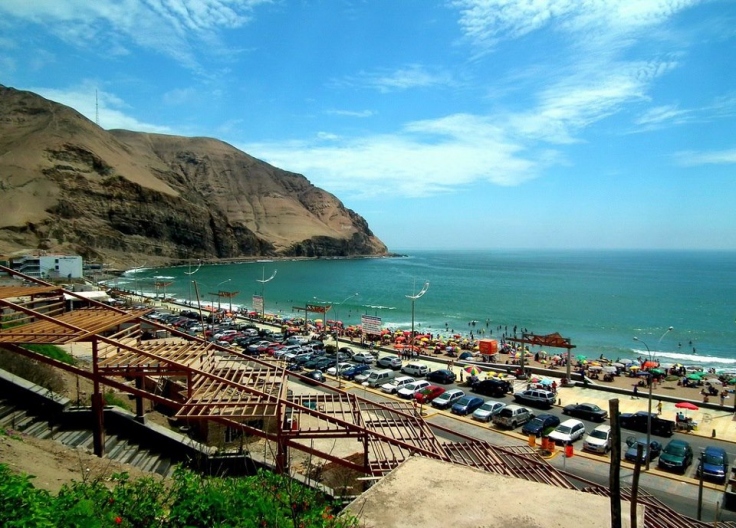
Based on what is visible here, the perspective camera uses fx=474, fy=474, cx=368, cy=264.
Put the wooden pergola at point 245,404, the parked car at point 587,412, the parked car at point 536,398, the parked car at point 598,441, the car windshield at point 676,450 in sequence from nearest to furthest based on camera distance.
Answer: the wooden pergola at point 245,404
the car windshield at point 676,450
the parked car at point 598,441
the parked car at point 587,412
the parked car at point 536,398

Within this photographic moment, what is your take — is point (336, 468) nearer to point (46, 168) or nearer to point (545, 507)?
point (545, 507)

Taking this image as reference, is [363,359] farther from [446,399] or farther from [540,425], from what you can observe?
[540,425]

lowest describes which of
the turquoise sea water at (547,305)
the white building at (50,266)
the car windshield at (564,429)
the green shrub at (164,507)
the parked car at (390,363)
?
the turquoise sea water at (547,305)

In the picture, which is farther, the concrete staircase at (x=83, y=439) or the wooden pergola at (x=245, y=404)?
the concrete staircase at (x=83, y=439)

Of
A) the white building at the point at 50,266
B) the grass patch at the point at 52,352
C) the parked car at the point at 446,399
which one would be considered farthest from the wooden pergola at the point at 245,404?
the white building at the point at 50,266

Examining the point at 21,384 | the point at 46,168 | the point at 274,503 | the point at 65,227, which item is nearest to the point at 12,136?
the point at 46,168

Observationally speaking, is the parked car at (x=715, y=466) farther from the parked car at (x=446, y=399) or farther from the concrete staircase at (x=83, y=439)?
the concrete staircase at (x=83, y=439)

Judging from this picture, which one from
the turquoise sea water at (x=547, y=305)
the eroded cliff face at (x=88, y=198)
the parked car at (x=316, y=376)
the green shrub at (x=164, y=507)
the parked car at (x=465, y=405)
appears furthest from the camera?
the eroded cliff face at (x=88, y=198)

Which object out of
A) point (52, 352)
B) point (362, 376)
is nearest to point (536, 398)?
point (362, 376)

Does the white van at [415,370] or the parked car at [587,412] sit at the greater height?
the parked car at [587,412]
